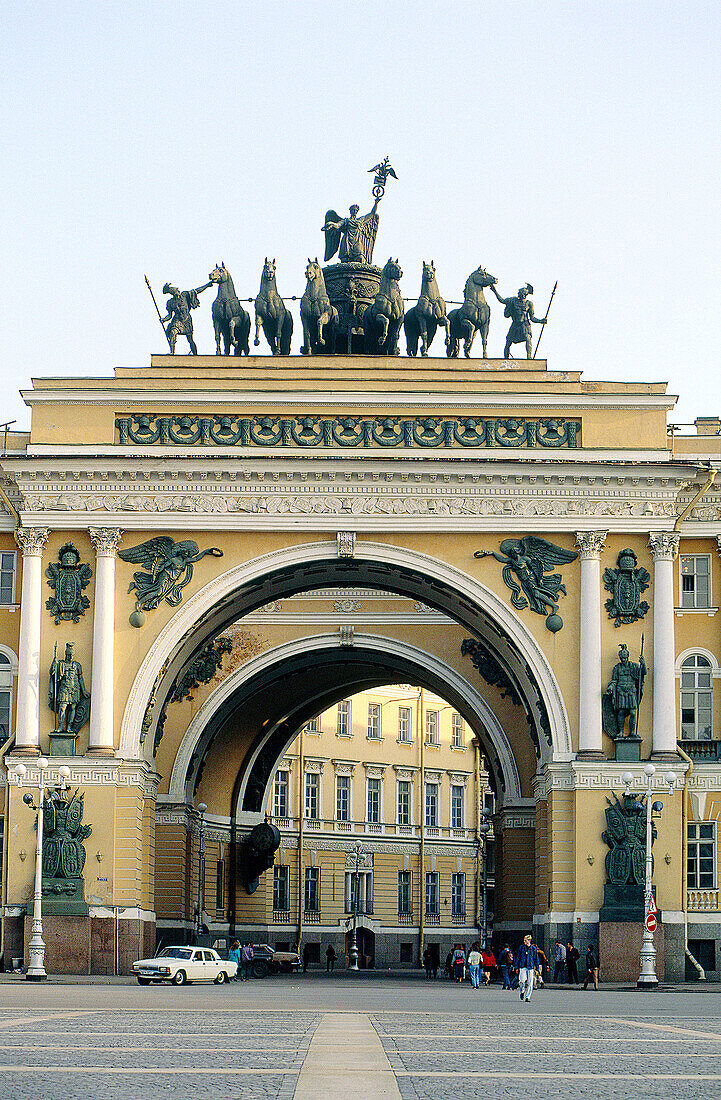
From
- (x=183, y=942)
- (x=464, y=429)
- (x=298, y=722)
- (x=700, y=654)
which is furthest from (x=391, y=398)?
(x=298, y=722)

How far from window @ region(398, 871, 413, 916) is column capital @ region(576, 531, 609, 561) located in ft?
122

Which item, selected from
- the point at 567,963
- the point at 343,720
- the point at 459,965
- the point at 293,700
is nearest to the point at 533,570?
the point at 567,963

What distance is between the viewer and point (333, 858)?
7550cm

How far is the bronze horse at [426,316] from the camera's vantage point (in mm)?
46750

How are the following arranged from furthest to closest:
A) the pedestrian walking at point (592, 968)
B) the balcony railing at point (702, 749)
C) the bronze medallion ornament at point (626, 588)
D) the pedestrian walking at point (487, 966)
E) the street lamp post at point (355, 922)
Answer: the street lamp post at point (355, 922) < the pedestrian walking at point (487, 966) < the balcony railing at point (702, 749) < the bronze medallion ornament at point (626, 588) < the pedestrian walking at point (592, 968)

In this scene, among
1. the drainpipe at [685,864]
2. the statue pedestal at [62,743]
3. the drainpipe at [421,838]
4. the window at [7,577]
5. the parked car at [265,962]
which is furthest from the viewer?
the drainpipe at [421,838]

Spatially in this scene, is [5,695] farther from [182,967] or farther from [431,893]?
[431,893]

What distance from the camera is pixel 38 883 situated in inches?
1537

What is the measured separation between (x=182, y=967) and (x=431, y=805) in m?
41.6

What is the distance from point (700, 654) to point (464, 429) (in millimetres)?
8918

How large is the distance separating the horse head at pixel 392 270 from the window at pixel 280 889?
33.0 metres

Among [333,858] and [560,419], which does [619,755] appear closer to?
[560,419]

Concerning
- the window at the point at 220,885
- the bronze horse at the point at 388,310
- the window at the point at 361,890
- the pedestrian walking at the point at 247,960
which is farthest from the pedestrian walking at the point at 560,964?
the window at the point at 361,890

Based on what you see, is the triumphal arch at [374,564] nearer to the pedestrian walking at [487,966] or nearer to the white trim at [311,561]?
the white trim at [311,561]
